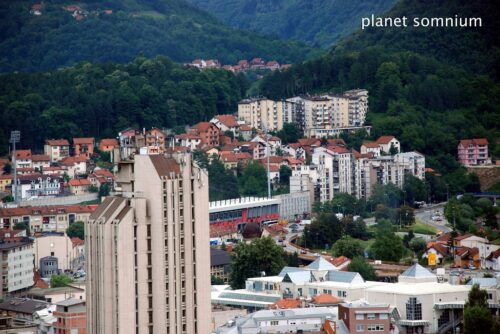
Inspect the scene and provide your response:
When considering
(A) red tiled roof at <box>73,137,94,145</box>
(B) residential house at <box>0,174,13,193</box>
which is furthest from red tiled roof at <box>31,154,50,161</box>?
(B) residential house at <box>0,174,13,193</box>

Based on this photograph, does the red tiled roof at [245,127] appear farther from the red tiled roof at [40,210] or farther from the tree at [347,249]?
the tree at [347,249]

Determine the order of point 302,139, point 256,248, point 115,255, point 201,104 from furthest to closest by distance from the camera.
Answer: point 201,104
point 302,139
point 256,248
point 115,255

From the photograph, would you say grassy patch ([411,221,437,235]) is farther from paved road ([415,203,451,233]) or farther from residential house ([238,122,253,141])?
residential house ([238,122,253,141])


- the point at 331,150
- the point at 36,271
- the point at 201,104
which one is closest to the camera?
the point at 36,271

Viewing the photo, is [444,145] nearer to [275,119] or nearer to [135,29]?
[275,119]

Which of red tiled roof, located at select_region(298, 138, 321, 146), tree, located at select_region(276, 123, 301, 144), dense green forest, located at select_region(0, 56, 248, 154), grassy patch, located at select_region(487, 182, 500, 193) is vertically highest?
dense green forest, located at select_region(0, 56, 248, 154)

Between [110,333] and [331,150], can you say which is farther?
[331,150]

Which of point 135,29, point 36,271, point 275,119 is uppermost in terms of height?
point 135,29

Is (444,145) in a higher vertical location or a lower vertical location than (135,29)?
lower

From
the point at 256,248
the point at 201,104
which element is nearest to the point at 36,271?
the point at 256,248
